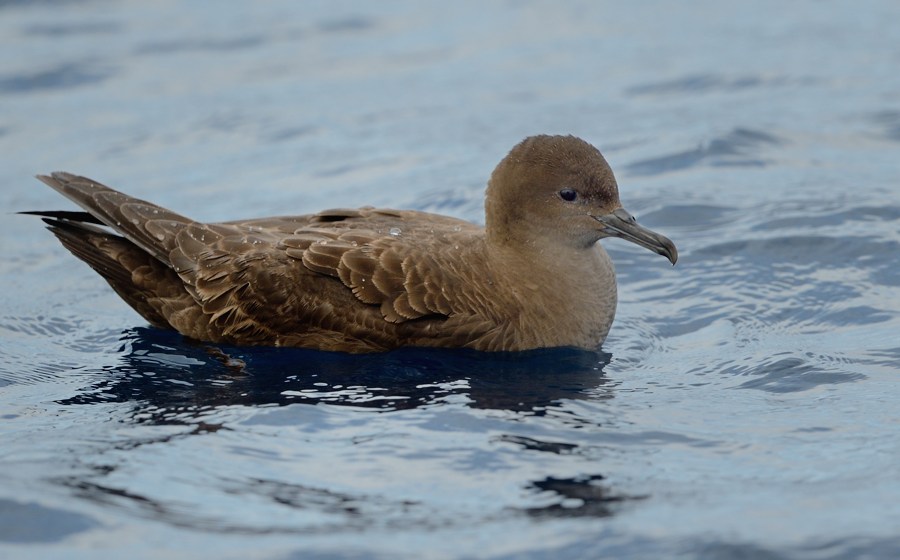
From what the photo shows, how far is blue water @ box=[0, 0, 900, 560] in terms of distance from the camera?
5160 mm

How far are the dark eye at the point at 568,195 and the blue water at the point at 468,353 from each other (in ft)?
2.95

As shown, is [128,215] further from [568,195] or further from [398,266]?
[568,195]

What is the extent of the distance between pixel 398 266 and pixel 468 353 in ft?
1.99

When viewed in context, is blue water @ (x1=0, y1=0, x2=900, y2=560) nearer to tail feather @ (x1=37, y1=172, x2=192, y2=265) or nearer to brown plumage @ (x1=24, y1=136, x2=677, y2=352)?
brown plumage @ (x1=24, y1=136, x2=677, y2=352)

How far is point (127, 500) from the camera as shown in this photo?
209 inches

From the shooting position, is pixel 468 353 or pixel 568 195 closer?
pixel 468 353

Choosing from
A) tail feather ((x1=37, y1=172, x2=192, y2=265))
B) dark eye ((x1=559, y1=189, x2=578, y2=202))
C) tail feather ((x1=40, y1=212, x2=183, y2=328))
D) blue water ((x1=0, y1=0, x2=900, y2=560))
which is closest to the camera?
blue water ((x1=0, y1=0, x2=900, y2=560))

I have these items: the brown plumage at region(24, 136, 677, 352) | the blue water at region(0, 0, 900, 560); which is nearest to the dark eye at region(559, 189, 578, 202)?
the brown plumage at region(24, 136, 677, 352)

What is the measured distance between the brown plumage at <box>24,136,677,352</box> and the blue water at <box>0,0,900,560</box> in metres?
0.19

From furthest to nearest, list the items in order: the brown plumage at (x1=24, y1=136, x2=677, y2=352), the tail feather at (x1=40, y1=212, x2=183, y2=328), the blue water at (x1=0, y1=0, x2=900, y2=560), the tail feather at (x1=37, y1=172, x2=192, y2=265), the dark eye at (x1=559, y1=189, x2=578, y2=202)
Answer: the tail feather at (x1=40, y1=212, x2=183, y2=328) < the tail feather at (x1=37, y1=172, x2=192, y2=265) < the dark eye at (x1=559, y1=189, x2=578, y2=202) < the brown plumage at (x1=24, y1=136, x2=677, y2=352) < the blue water at (x1=0, y1=0, x2=900, y2=560)

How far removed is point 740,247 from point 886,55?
17.8 feet

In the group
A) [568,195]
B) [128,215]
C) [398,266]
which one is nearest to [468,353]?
[398,266]

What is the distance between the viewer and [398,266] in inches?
273

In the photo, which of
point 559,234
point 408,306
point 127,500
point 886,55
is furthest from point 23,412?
point 886,55
